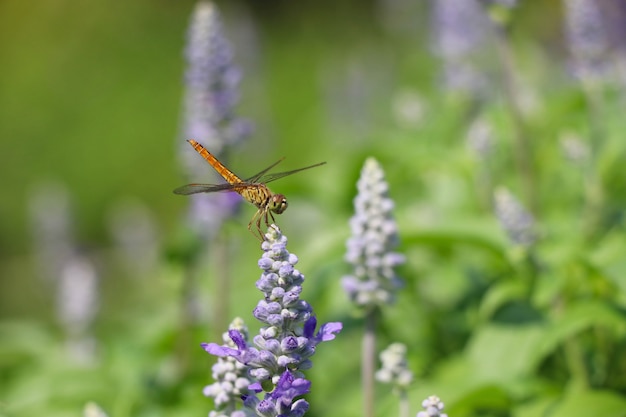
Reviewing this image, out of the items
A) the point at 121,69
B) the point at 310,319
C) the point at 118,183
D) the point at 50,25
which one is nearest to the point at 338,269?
the point at 310,319

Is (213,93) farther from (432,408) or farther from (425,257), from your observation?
(432,408)

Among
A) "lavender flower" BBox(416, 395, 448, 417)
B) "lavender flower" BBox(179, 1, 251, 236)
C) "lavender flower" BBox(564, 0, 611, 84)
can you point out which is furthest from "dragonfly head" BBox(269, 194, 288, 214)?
"lavender flower" BBox(564, 0, 611, 84)

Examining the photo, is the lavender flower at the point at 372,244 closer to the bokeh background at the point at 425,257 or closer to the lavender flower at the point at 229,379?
the bokeh background at the point at 425,257

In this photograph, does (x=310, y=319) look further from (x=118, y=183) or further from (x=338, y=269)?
(x=118, y=183)

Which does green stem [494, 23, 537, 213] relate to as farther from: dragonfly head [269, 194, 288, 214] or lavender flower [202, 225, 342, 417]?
lavender flower [202, 225, 342, 417]

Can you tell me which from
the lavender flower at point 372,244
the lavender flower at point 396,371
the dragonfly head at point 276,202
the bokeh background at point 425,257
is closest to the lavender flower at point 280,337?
the dragonfly head at point 276,202
